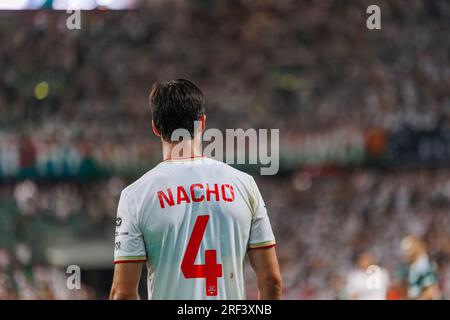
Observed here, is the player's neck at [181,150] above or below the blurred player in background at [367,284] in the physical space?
above

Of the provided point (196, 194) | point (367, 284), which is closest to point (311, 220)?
point (367, 284)

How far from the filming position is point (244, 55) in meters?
16.8

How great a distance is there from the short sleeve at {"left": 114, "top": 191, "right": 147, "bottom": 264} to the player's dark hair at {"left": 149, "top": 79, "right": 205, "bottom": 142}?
30 centimetres

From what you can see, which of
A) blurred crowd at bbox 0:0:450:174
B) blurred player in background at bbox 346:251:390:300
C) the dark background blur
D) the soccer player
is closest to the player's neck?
the soccer player

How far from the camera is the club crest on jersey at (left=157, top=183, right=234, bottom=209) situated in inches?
112

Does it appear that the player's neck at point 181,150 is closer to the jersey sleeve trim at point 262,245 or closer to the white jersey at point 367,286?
the jersey sleeve trim at point 262,245

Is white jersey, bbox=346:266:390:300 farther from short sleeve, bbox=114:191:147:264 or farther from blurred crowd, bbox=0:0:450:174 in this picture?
short sleeve, bbox=114:191:147:264

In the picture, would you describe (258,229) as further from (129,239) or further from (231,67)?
(231,67)

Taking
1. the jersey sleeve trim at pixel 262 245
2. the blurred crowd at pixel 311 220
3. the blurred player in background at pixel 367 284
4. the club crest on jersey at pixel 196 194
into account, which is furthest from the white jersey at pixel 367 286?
the club crest on jersey at pixel 196 194

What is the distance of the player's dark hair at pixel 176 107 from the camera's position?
2900mm

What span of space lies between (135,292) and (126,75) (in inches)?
545

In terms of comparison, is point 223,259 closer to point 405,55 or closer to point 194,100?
point 194,100

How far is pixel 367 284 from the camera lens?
35.5 feet
